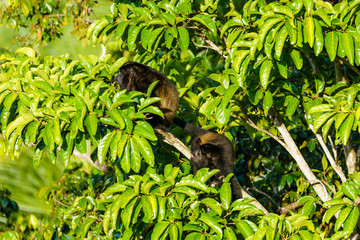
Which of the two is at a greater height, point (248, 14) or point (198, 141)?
point (248, 14)

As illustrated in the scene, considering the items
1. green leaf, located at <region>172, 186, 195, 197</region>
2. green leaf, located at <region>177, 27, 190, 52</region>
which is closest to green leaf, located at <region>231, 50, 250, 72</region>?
green leaf, located at <region>177, 27, 190, 52</region>

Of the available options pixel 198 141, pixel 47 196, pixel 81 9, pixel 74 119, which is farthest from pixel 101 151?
pixel 81 9

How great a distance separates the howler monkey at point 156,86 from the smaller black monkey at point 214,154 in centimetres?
38

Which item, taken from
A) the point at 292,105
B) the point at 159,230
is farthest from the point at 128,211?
the point at 292,105

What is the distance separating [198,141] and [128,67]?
1.03 meters

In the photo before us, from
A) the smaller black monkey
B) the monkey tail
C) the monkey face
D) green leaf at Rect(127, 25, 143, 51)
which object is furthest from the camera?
the monkey face

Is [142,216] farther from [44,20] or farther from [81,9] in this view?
[81,9]

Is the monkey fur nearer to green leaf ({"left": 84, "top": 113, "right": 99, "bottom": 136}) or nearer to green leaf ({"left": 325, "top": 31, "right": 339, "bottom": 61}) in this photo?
green leaf ({"left": 84, "top": 113, "right": 99, "bottom": 136})

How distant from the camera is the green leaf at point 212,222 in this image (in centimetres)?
225

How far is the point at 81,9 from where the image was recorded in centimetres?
621

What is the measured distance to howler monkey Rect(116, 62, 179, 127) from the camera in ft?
11.4

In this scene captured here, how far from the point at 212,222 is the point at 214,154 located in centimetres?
94

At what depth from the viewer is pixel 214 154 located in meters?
3.18

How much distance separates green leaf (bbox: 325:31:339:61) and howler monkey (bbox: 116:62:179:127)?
4.12 ft
